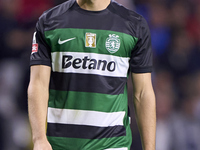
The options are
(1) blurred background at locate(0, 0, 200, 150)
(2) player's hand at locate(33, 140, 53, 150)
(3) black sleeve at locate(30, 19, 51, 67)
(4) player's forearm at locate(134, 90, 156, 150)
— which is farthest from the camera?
(1) blurred background at locate(0, 0, 200, 150)

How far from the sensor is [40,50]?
2.63m

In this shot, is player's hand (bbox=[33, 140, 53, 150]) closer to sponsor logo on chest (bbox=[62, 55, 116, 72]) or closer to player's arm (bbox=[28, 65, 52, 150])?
player's arm (bbox=[28, 65, 52, 150])

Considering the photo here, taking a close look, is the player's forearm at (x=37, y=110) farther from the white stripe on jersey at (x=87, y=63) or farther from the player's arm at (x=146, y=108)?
the player's arm at (x=146, y=108)

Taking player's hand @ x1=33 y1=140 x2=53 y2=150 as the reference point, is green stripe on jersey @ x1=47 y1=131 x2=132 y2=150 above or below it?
below

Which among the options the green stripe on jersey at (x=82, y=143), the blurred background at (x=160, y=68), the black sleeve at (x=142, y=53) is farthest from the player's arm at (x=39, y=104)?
the blurred background at (x=160, y=68)

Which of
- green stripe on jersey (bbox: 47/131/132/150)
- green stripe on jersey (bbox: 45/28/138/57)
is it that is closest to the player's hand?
green stripe on jersey (bbox: 47/131/132/150)

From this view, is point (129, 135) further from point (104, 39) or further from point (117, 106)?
point (104, 39)

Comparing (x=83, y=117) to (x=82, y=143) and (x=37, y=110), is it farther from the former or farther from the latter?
(x=37, y=110)

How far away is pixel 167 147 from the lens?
5082 millimetres

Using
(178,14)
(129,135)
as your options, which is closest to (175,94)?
(178,14)

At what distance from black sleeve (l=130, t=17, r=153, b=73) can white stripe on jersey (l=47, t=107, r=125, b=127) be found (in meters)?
0.37

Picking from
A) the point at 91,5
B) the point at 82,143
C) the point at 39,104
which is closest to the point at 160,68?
the point at 91,5

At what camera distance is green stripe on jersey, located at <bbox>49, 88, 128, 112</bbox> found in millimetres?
2570

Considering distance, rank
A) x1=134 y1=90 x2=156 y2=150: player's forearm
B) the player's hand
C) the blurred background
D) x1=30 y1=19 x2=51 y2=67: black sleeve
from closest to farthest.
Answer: the player's hand < x1=30 y1=19 x2=51 y2=67: black sleeve < x1=134 y1=90 x2=156 y2=150: player's forearm < the blurred background
